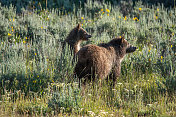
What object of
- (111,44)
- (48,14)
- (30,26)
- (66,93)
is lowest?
(66,93)

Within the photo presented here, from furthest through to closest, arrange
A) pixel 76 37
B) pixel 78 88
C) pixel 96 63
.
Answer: pixel 76 37, pixel 96 63, pixel 78 88

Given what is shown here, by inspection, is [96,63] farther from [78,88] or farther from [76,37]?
[76,37]

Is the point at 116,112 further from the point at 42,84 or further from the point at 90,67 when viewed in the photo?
the point at 42,84

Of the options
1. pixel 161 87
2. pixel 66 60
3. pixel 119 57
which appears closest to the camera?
pixel 161 87

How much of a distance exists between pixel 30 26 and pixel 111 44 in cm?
443

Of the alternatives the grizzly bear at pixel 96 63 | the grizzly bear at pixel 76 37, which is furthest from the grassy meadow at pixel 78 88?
the grizzly bear at pixel 76 37

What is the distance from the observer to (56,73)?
6758mm

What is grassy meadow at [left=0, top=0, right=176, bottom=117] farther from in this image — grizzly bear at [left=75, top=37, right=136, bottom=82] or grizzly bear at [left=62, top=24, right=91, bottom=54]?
grizzly bear at [left=62, top=24, right=91, bottom=54]

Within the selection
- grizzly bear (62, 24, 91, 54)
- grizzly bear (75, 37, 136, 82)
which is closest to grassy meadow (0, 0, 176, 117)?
grizzly bear (75, 37, 136, 82)

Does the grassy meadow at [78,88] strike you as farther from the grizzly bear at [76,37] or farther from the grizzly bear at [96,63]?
the grizzly bear at [76,37]

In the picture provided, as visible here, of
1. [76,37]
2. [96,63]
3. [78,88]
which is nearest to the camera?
[78,88]

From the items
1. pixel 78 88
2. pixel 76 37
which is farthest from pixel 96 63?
pixel 76 37

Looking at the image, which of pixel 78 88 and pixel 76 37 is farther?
pixel 76 37

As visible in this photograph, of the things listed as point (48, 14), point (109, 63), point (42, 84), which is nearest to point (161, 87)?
point (109, 63)
